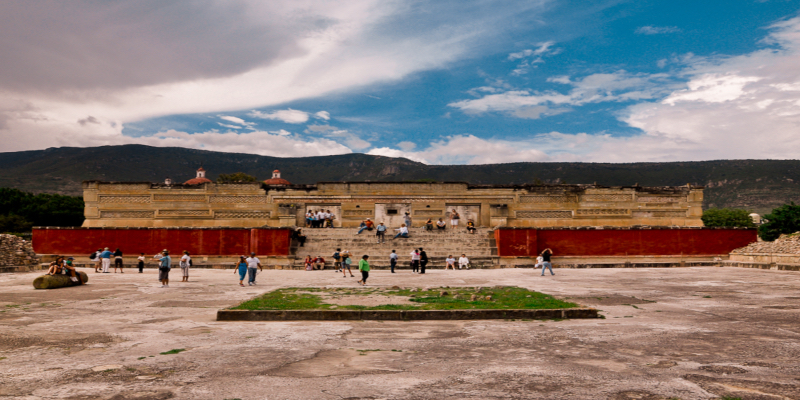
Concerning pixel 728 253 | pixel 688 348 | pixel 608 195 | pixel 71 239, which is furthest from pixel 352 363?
pixel 608 195

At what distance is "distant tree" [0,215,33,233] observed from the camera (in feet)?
186

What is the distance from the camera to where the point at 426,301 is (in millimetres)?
11242

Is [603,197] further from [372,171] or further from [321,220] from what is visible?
[372,171]

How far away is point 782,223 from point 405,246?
75.7 feet

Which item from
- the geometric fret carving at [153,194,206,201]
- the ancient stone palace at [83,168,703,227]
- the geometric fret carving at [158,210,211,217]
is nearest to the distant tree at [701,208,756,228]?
the ancient stone palace at [83,168,703,227]

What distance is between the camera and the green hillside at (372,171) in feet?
366

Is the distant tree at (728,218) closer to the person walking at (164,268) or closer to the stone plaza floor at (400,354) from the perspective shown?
the stone plaza floor at (400,354)

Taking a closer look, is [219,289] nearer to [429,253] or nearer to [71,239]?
[429,253]

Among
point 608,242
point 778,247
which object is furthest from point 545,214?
point 778,247

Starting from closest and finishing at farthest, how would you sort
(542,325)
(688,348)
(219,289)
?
(688,348) → (542,325) → (219,289)

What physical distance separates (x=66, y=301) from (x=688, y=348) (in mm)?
13808

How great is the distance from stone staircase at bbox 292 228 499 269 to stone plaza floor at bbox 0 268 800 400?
13.0m

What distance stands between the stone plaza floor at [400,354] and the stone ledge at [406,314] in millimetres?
306

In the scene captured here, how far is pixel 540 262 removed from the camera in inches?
898
